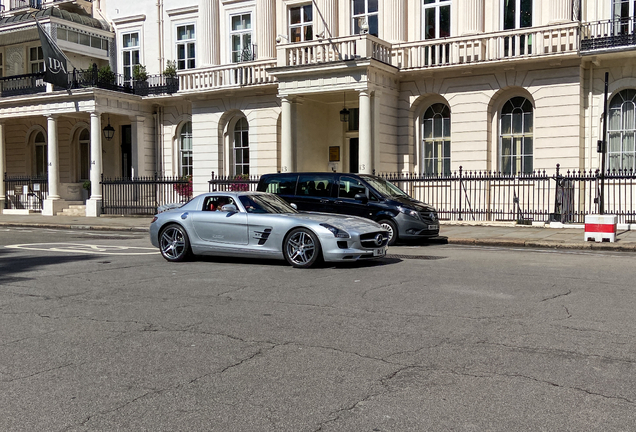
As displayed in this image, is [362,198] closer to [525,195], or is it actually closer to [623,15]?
[525,195]

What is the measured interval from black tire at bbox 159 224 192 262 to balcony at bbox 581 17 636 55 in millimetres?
15613

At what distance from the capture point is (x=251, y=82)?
2869 centimetres

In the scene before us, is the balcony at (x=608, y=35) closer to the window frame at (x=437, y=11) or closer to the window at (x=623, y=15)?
the window at (x=623, y=15)

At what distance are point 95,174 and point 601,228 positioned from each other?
22.7 metres

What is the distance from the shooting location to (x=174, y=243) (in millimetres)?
12617

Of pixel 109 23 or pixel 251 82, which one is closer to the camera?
pixel 251 82

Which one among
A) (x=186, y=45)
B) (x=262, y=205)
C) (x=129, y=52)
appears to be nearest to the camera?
(x=262, y=205)

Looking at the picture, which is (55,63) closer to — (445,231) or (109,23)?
(109,23)

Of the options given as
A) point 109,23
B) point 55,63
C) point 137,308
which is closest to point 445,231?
point 137,308

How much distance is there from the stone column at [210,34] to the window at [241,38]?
2.43 ft

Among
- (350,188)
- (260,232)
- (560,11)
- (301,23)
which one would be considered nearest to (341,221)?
(260,232)

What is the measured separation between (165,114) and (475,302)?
2820 cm

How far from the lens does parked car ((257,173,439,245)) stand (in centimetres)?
1641

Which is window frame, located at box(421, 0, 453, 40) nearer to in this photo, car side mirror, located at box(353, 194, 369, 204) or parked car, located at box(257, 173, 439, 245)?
parked car, located at box(257, 173, 439, 245)
